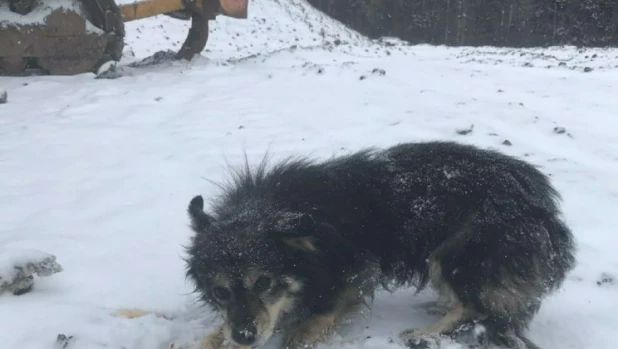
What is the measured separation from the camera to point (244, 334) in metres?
2.70

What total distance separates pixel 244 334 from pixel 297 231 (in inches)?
21.1

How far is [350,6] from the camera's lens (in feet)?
127

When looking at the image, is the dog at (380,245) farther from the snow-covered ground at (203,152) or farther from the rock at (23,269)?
the rock at (23,269)

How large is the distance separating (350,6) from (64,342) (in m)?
38.0

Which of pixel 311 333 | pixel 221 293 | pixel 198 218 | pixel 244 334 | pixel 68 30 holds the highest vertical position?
pixel 68 30

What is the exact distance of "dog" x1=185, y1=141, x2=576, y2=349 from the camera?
9.40 ft

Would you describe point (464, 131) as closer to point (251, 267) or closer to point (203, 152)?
point (203, 152)

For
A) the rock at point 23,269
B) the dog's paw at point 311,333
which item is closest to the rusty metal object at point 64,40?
the rock at point 23,269

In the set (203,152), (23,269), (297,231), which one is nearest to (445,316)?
(297,231)

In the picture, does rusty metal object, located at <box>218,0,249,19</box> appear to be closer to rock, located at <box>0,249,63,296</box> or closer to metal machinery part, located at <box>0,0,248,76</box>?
metal machinery part, located at <box>0,0,248,76</box>

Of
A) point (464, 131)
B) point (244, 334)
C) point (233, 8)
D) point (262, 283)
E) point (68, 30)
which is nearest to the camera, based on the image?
point (244, 334)

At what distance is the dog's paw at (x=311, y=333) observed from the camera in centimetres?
305

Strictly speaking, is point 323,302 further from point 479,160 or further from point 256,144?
point 256,144

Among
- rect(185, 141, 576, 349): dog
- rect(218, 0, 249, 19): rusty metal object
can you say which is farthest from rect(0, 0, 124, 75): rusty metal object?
rect(185, 141, 576, 349): dog
